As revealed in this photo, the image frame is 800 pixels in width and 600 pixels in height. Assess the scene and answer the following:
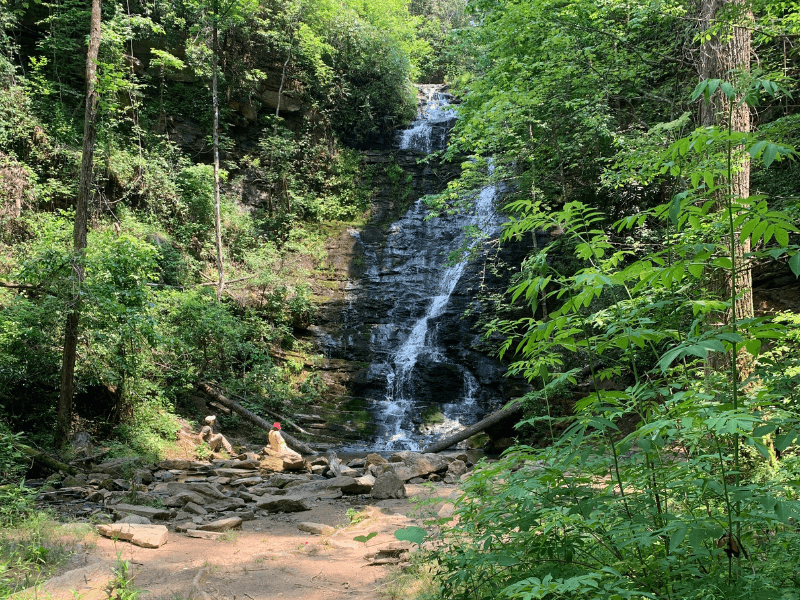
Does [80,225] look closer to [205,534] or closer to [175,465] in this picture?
[175,465]

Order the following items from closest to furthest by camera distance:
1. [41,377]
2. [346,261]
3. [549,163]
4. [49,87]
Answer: [41,377], [549,163], [49,87], [346,261]

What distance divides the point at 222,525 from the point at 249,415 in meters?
7.54

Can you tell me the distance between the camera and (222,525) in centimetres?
584

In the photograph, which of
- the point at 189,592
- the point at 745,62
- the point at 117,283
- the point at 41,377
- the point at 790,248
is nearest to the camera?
the point at 790,248

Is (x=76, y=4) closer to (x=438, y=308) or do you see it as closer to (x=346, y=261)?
(x=346, y=261)

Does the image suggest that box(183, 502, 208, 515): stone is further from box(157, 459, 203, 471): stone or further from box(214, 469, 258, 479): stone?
box(157, 459, 203, 471): stone

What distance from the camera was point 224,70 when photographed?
20.7 m

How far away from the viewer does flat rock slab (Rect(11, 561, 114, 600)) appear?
334 centimetres

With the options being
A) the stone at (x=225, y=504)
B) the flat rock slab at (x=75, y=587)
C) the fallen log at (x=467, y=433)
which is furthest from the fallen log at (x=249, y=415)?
the flat rock slab at (x=75, y=587)

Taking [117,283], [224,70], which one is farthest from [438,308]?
[224,70]

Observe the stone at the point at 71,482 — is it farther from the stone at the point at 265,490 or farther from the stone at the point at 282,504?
the stone at the point at 282,504

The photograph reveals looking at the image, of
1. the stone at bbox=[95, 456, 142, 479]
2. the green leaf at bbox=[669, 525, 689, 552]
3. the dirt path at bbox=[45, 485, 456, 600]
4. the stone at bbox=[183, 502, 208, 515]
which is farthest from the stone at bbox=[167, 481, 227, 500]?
the green leaf at bbox=[669, 525, 689, 552]

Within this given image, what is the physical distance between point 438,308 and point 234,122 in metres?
12.3

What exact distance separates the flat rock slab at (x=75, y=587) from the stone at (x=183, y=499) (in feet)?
10.3
